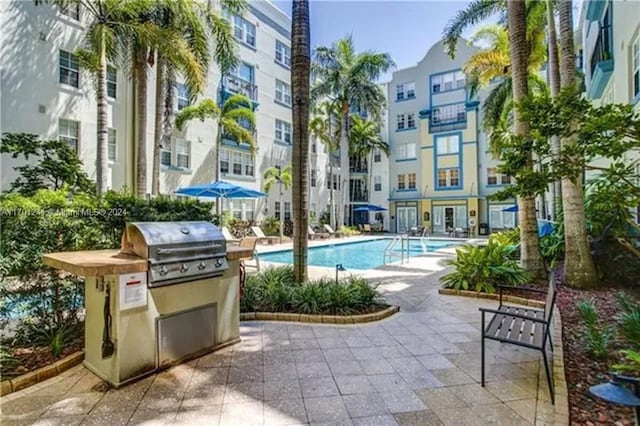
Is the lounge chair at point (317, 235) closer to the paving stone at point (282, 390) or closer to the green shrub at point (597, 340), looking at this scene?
the green shrub at point (597, 340)

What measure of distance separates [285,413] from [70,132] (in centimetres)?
1405

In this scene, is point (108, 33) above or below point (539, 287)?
above

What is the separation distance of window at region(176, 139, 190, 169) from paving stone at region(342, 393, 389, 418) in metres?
16.1

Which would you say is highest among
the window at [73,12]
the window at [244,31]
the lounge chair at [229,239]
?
the window at [244,31]

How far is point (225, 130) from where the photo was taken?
17750 mm

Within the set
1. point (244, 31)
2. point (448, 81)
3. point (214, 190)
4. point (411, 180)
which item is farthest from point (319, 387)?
point (448, 81)

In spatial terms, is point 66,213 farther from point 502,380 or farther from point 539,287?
point 539,287

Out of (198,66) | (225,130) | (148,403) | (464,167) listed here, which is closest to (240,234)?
(225,130)

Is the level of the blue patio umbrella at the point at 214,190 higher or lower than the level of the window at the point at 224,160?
lower

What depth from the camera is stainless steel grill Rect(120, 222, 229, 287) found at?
3.45 meters

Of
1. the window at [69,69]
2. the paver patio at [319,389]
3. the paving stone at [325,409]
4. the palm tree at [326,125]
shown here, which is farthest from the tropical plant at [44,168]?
the palm tree at [326,125]

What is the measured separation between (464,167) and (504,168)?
25780 millimetres

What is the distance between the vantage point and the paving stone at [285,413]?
2.79 meters

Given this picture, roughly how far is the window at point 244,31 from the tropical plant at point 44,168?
12888mm
